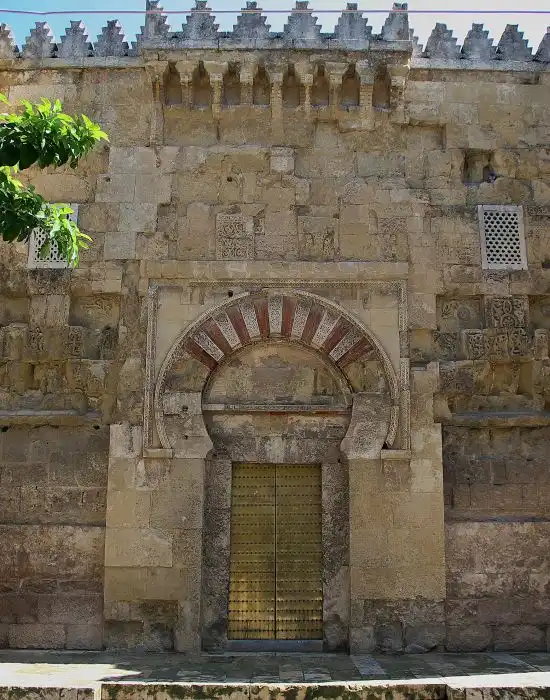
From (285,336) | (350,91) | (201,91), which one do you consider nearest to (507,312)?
(285,336)

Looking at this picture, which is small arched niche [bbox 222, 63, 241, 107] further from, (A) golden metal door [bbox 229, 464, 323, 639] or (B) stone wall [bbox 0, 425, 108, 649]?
(A) golden metal door [bbox 229, 464, 323, 639]

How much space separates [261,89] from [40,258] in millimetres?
3135

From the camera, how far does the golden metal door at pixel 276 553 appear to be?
8008mm

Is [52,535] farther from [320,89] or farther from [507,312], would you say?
[320,89]

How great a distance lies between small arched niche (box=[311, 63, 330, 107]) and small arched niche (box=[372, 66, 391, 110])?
53cm

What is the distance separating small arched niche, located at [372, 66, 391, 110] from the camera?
896 cm

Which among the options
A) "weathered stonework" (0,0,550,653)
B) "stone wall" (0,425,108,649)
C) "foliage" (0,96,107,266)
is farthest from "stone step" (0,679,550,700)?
"foliage" (0,96,107,266)

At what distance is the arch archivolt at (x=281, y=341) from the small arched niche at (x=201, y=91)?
2347 millimetres

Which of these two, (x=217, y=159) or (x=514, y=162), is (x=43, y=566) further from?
(x=514, y=162)

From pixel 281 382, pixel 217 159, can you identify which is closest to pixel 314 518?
pixel 281 382

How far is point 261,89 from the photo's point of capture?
9.05m

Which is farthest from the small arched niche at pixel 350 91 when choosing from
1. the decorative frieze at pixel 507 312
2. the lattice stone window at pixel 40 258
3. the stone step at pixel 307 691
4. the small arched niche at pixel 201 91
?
the stone step at pixel 307 691

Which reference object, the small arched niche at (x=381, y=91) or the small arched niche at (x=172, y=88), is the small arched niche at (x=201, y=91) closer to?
the small arched niche at (x=172, y=88)

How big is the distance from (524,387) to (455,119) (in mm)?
3140
